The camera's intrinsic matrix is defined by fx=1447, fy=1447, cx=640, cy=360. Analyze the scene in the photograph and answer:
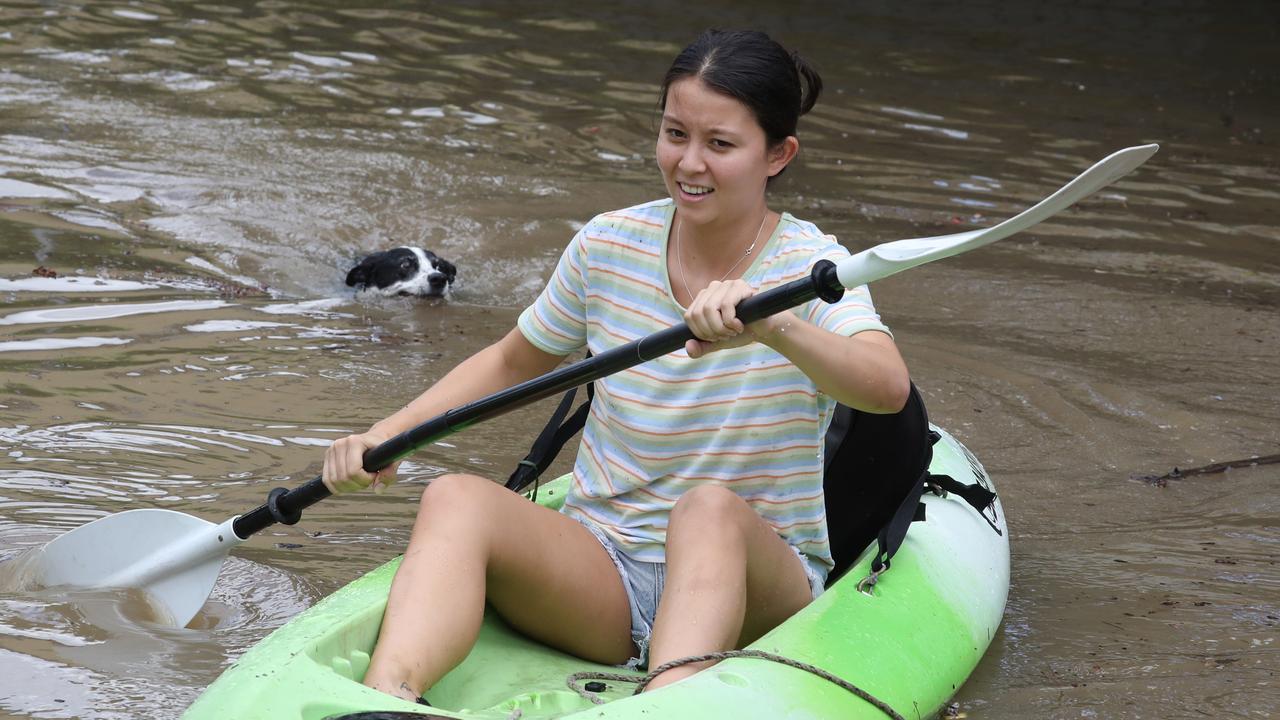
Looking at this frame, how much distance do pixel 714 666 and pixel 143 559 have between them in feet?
4.80

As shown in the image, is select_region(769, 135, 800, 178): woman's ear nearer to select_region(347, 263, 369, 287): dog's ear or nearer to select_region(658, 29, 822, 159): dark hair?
select_region(658, 29, 822, 159): dark hair

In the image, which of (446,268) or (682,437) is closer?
(682,437)

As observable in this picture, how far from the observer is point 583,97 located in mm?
8656

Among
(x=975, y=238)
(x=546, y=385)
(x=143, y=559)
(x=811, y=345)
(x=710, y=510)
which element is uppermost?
(x=975, y=238)

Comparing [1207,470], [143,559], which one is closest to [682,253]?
[143,559]

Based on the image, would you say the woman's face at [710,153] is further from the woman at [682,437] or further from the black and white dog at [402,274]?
the black and white dog at [402,274]

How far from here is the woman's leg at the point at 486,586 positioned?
2186 millimetres

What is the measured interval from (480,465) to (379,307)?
1730 millimetres

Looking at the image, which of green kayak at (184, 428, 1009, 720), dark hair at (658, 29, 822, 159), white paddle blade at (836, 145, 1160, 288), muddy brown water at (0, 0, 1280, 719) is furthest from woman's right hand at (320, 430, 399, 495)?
white paddle blade at (836, 145, 1160, 288)

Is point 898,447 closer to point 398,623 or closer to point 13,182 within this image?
point 398,623

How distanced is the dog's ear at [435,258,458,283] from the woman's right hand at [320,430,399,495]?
10.6ft

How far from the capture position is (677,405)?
96.2 inches

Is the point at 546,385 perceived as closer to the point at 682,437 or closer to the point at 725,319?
the point at 682,437

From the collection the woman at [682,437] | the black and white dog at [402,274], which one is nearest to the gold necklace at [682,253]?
the woman at [682,437]
